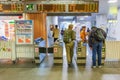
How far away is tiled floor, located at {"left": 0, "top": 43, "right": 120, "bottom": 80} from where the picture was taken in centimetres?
664

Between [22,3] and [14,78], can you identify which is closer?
[14,78]

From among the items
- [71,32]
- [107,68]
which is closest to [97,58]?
[107,68]

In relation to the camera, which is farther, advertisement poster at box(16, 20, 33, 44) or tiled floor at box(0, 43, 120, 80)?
advertisement poster at box(16, 20, 33, 44)

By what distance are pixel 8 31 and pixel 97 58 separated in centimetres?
741

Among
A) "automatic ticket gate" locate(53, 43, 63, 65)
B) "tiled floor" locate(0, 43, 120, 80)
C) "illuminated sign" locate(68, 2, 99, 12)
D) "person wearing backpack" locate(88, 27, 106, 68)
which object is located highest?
"illuminated sign" locate(68, 2, 99, 12)

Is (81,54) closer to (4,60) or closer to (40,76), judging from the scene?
(40,76)

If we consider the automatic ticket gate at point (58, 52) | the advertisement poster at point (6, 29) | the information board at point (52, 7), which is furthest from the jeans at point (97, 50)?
the advertisement poster at point (6, 29)

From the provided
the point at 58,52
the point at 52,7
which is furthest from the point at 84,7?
the point at 58,52

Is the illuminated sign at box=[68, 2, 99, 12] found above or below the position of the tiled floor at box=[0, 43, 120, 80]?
above

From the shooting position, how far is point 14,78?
656 cm

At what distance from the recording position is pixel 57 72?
23.9 feet

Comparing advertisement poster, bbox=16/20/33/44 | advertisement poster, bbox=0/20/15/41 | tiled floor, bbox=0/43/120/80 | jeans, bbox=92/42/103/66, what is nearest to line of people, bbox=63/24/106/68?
jeans, bbox=92/42/103/66

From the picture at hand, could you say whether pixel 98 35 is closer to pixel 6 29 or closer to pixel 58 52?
pixel 58 52

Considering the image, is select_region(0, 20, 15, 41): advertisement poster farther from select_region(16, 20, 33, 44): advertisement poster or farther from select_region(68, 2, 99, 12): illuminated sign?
select_region(68, 2, 99, 12): illuminated sign
